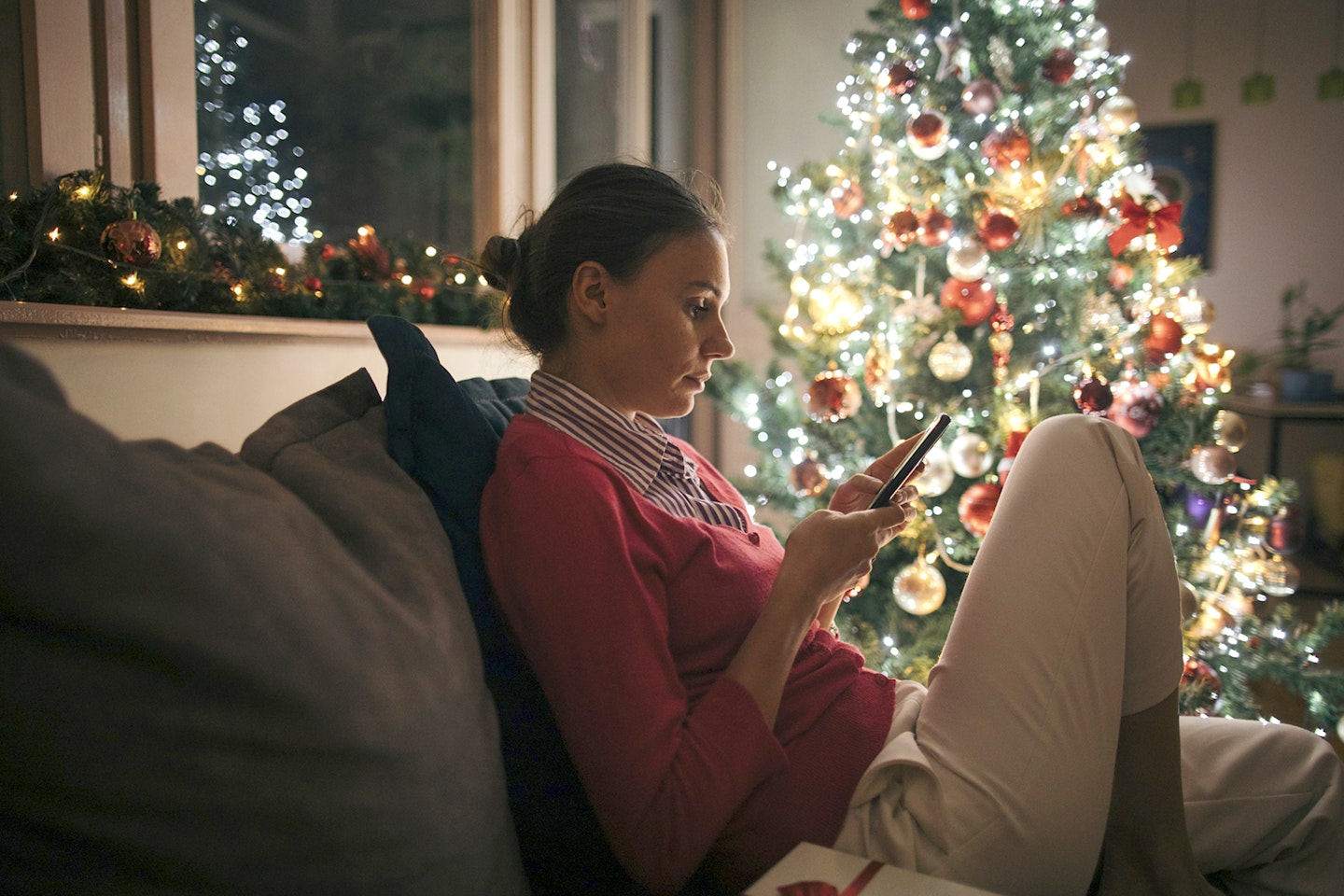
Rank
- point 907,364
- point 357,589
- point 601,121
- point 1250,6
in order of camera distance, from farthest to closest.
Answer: point 1250,6, point 601,121, point 907,364, point 357,589

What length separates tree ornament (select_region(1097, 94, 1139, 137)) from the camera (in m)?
1.89

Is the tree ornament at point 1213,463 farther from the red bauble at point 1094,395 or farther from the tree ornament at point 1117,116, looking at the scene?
the tree ornament at point 1117,116

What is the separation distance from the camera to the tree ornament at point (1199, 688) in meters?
1.62

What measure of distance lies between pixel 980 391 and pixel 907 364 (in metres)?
0.20

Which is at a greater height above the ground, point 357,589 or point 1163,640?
point 357,589

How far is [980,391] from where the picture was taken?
2.04m

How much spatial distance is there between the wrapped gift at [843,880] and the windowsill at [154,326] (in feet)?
3.01

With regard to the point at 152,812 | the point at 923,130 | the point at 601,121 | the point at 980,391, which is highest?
the point at 601,121

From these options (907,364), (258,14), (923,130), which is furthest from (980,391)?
(258,14)

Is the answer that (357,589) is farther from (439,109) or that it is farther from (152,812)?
(439,109)

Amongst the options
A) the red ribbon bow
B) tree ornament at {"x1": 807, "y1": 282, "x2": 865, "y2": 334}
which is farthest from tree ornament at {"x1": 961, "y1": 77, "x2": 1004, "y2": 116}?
tree ornament at {"x1": 807, "y1": 282, "x2": 865, "y2": 334}

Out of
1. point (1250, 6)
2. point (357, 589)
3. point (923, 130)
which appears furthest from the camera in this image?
point (1250, 6)

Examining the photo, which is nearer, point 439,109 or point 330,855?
point 330,855

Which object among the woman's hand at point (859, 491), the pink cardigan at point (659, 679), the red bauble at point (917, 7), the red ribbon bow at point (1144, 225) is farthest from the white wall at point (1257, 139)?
the pink cardigan at point (659, 679)
